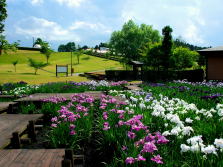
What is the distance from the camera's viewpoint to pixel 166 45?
24172 mm

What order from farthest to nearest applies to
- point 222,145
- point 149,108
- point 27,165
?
1. point 149,108
2. point 27,165
3. point 222,145

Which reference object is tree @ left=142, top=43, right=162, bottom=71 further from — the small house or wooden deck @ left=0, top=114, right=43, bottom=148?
wooden deck @ left=0, top=114, right=43, bottom=148

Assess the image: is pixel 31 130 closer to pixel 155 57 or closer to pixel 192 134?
pixel 192 134

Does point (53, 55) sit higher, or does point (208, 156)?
point (53, 55)

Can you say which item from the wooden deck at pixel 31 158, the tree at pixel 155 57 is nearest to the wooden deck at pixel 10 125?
the wooden deck at pixel 31 158

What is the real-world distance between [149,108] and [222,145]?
10.1ft

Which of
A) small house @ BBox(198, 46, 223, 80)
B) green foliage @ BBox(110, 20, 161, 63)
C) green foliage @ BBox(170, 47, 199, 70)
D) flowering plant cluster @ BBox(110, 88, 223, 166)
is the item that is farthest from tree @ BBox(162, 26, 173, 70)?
green foliage @ BBox(110, 20, 161, 63)

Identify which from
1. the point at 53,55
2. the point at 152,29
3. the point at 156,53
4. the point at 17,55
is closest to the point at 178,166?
the point at 156,53

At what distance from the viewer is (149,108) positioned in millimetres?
5863

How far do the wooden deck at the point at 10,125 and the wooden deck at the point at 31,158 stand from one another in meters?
0.50

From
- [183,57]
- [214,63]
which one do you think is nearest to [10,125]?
[214,63]

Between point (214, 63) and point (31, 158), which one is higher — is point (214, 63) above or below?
above

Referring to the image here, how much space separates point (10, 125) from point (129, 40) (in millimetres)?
55088

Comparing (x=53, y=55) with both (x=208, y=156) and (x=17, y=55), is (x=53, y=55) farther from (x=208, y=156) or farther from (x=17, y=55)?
(x=208, y=156)
